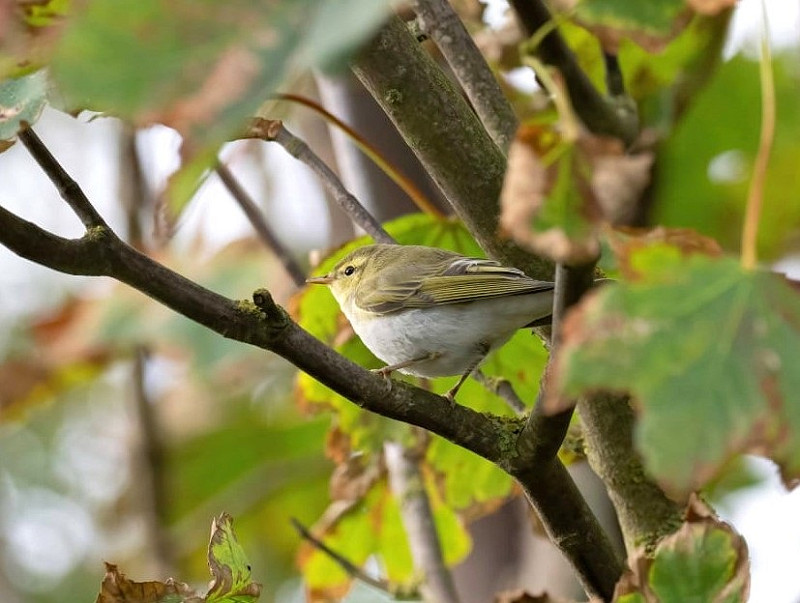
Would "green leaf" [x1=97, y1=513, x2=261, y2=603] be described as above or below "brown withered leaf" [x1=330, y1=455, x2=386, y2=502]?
above

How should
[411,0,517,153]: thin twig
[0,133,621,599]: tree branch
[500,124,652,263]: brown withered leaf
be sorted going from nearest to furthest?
1. [500,124,652,263]: brown withered leaf
2. [0,133,621,599]: tree branch
3. [411,0,517,153]: thin twig

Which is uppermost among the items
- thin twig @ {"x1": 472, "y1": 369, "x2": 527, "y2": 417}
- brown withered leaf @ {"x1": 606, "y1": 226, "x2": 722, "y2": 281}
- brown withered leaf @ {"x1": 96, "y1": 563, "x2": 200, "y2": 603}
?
brown withered leaf @ {"x1": 606, "y1": 226, "x2": 722, "y2": 281}

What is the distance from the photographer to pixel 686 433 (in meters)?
0.55

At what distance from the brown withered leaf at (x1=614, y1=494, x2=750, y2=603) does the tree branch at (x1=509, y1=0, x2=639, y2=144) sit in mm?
470

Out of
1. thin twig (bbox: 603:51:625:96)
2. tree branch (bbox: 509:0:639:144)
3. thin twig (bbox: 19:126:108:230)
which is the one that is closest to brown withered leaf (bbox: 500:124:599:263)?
tree branch (bbox: 509:0:639:144)

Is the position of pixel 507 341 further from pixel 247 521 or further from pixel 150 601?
pixel 247 521

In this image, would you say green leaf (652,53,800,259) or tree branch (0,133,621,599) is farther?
green leaf (652,53,800,259)

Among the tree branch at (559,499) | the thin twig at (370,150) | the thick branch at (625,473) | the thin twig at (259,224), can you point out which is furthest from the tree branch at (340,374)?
the thin twig at (259,224)

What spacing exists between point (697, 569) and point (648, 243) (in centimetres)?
46

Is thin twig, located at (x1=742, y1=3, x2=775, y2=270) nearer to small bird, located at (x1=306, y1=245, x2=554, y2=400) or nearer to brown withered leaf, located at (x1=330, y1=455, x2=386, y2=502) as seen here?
small bird, located at (x1=306, y1=245, x2=554, y2=400)

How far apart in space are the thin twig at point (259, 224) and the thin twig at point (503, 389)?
0.38 m

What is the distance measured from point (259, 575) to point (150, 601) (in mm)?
2120

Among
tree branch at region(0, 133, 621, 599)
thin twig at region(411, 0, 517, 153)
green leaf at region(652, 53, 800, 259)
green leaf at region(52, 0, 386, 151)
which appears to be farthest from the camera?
green leaf at region(652, 53, 800, 259)

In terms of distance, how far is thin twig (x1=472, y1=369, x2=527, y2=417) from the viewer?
1415mm
